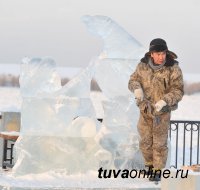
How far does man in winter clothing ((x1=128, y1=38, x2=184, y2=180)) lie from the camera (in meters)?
5.84

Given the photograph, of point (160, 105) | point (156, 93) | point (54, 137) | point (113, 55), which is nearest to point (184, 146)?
point (113, 55)

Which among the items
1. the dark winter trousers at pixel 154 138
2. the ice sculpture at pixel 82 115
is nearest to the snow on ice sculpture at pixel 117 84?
the ice sculpture at pixel 82 115

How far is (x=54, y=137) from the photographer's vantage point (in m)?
6.54

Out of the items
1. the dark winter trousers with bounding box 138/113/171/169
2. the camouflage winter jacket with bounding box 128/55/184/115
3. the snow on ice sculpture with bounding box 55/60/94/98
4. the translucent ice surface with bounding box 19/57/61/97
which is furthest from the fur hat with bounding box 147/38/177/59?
the translucent ice surface with bounding box 19/57/61/97

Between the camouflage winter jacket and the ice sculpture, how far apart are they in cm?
82

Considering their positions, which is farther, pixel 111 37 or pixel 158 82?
pixel 111 37

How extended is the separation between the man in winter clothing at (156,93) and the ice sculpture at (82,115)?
725 mm

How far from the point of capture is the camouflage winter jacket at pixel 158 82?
5840 mm

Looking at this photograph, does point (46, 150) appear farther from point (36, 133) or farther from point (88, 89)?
point (88, 89)

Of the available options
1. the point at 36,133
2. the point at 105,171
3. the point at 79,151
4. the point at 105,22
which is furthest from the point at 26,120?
the point at 105,22

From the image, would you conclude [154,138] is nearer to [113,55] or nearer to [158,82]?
[158,82]

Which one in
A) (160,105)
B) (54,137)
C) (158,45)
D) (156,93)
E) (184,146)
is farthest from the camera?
(184,146)

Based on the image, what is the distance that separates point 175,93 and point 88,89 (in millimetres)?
1456

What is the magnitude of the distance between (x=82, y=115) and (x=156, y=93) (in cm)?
129
